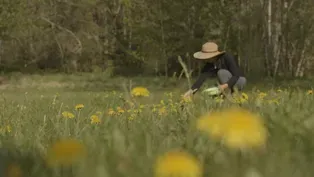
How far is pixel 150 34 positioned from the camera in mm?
31172

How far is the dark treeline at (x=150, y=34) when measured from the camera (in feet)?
92.4

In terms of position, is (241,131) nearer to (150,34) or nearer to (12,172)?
(12,172)

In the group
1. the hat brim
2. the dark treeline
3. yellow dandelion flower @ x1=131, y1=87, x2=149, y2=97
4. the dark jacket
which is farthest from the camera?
the dark treeline

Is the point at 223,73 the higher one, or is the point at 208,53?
the point at 208,53

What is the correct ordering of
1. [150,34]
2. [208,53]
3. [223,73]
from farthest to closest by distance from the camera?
[150,34]
[223,73]
[208,53]

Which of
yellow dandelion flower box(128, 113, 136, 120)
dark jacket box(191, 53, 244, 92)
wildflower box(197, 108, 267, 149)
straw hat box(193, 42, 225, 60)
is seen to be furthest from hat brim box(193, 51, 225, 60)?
wildflower box(197, 108, 267, 149)

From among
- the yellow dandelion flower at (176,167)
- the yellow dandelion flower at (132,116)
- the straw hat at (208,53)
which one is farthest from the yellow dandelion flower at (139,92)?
the straw hat at (208,53)

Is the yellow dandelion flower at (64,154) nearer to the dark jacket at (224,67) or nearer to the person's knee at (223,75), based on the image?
the dark jacket at (224,67)

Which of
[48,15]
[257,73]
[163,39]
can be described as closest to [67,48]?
[48,15]

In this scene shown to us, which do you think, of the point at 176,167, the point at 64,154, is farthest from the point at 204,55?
the point at 176,167

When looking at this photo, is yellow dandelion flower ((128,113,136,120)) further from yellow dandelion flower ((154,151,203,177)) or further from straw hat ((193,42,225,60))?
straw hat ((193,42,225,60))

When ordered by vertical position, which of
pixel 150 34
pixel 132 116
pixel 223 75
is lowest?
pixel 150 34

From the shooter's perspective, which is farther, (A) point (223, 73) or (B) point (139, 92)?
(A) point (223, 73)

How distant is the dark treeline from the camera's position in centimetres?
2817
